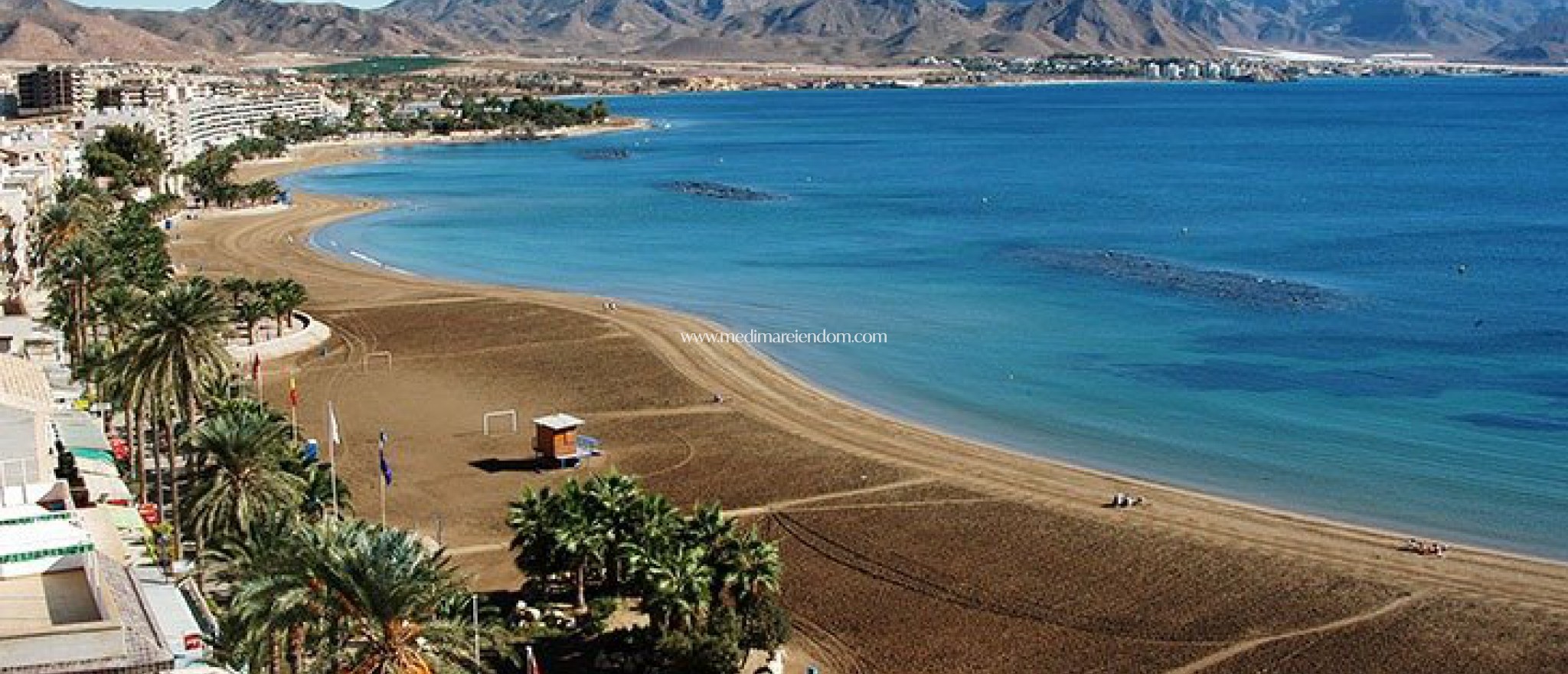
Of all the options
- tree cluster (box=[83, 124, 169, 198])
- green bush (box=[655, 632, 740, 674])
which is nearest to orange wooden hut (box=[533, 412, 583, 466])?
green bush (box=[655, 632, 740, 674])

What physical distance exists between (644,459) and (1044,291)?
3820 cm

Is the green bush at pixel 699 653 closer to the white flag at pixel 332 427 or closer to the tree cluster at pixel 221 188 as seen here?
the white flag at pixel 332 427

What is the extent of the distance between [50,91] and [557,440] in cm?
15733

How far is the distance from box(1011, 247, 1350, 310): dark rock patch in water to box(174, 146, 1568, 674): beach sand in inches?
1113

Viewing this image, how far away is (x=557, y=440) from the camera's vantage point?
45.6 metres

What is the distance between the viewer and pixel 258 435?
30516 millimetres

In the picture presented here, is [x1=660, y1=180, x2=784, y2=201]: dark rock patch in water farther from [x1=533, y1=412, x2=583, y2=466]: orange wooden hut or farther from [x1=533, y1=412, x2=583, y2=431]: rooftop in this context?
[x1=533, y1=412, x2=583, y2=466]: orange wooden hut

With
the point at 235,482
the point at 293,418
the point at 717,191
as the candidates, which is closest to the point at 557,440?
the point at 293,418

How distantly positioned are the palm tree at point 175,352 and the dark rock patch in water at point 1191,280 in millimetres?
54332

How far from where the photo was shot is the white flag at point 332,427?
33.3 metres

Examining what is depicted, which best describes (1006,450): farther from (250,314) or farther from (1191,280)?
(1191,280)

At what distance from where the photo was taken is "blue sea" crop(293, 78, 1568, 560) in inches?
1905

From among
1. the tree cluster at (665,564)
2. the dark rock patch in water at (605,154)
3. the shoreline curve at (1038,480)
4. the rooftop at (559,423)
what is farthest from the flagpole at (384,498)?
the dark rock patch in water at (605,154)

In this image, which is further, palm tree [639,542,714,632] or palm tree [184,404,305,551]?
palm tree [184,404,305,551]
